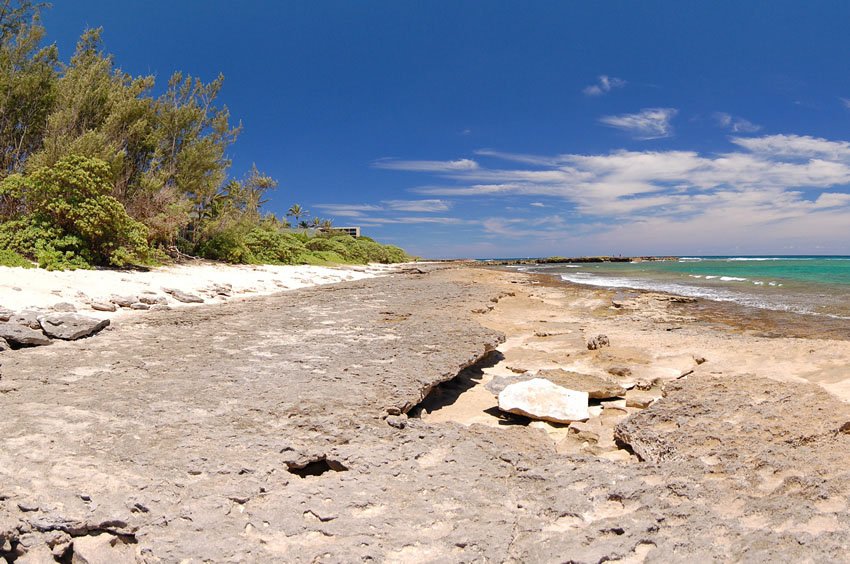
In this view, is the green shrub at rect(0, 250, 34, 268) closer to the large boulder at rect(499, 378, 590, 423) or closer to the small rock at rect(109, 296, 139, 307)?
the small rock at rect(109, 296, 139, 307)

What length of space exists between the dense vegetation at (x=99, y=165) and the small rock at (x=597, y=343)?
1436cm

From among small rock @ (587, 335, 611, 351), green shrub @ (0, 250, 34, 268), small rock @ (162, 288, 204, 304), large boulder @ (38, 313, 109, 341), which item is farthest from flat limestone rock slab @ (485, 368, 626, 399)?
green shrub @ (0, 250, 34, 268)

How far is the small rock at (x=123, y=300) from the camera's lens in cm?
1012

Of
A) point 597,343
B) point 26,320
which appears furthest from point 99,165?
point 597,343

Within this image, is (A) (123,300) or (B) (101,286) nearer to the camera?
(A) (123,300)

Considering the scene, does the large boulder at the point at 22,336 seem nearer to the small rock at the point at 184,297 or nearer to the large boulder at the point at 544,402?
the small rock at the point at 184,297

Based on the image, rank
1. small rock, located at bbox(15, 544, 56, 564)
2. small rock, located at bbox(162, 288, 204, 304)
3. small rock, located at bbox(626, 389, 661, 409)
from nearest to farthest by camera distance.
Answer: small rock, located at bbox(15, 544, 56, 564) < small rock, located at bbox(626, 389, 661, 409) < small rock, located at bbox(162, 288, 204, 304)

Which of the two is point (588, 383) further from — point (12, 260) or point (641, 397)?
point (12, 260)

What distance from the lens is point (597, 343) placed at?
8.35 m

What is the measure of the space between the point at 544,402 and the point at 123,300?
9.90 metres

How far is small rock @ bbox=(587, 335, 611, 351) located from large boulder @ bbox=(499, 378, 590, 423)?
344cm

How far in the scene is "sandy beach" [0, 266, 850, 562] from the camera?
7.94 ft

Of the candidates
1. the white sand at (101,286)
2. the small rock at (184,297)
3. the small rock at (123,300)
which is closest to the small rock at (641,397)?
the white sand at (101,286)

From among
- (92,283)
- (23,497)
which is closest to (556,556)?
(23,497)
